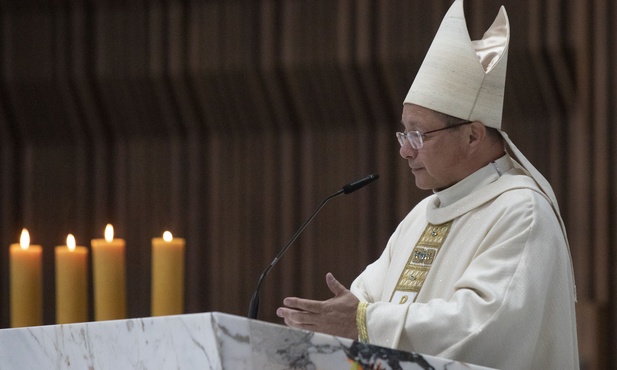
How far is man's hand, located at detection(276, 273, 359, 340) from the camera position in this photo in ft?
9.16

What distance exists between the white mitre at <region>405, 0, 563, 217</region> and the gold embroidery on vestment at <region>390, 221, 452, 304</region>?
0.32m

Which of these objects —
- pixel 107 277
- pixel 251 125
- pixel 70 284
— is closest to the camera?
pixel 107 277

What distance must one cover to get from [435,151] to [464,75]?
262 millimetres

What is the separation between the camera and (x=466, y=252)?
10.3ft

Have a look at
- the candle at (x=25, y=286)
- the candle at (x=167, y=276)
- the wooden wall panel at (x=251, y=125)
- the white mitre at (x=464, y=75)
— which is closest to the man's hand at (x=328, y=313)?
the candle at (x=167, y=276)

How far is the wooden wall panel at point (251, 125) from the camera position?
15.7 ft

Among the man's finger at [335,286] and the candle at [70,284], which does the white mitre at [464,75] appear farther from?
the candle at [70,284]

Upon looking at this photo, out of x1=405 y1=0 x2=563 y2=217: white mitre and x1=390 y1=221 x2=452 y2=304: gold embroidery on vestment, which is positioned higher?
x1=405 y1=0 x2=563 y2=217: white mitre

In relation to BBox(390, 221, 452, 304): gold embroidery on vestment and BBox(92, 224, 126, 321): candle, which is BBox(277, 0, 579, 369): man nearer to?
BBox(390, 221, 452, 304): gold embroidery on vestment

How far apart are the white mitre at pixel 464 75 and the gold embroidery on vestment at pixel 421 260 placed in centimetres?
32

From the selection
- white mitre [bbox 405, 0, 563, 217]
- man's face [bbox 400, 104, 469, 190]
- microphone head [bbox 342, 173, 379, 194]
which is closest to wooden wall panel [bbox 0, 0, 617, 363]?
white mitre [bbox 405, 0, 563, 217]

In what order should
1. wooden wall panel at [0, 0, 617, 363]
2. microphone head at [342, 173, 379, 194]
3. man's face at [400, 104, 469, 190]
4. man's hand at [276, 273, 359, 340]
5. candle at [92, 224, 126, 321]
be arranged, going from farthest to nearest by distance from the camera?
wooden wall panel at [0, 0, 617, 363] → candle at [92, 224, 126, 321] → man's face at [400, 104, 469, 190] → microphone head at [342, 173, 379, 194] → man's hand at [276, 273, 359, 340]

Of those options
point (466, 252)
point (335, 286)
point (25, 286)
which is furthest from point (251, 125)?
point (335, 286)

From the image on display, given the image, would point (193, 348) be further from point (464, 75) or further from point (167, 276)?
point (464, 75)
